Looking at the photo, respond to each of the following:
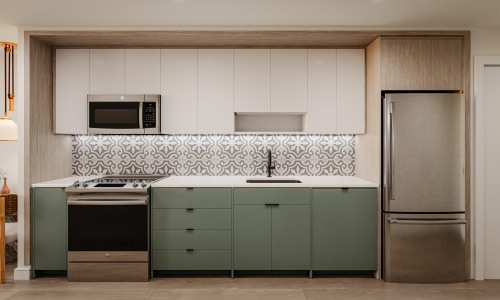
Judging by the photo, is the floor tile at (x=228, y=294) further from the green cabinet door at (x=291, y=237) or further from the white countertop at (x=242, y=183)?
the white countertop at (x=242, y=183)

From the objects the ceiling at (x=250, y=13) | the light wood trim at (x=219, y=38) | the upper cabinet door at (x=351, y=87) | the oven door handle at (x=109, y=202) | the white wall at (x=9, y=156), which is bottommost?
the oven door handle at (x=109, y=202)

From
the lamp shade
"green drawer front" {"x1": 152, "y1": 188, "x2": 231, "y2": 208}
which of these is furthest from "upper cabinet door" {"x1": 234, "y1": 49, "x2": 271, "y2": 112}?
the lamp shade

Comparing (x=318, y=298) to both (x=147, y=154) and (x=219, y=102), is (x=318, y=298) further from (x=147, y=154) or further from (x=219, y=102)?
(x=147, y=154)

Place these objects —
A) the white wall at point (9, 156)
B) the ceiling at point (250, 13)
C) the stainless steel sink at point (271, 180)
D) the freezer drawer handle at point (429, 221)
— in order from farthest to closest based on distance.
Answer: the white wall at point (9, 156) → the stainless steel sink at point (271, 180) → the freezer drawer handle at point (429, 221) → the ceiling at point (250, 13)

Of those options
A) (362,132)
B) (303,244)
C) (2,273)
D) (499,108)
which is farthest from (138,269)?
(499,108)

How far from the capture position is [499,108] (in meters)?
3.60

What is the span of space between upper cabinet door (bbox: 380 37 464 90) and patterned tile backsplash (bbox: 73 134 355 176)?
0.98 metres

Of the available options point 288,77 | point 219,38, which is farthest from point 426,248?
point 219,38

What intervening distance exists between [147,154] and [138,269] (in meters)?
1.29

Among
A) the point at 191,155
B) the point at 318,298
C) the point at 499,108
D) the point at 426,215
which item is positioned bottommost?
the point at 318,298

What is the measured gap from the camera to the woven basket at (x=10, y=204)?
3807 millimetres

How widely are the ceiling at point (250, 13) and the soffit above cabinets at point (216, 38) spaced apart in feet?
0.23

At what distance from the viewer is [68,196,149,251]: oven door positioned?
11.2 feet

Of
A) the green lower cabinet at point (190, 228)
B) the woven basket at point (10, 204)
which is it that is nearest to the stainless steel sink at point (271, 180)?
the green lower cabinet at point (190, 228)
